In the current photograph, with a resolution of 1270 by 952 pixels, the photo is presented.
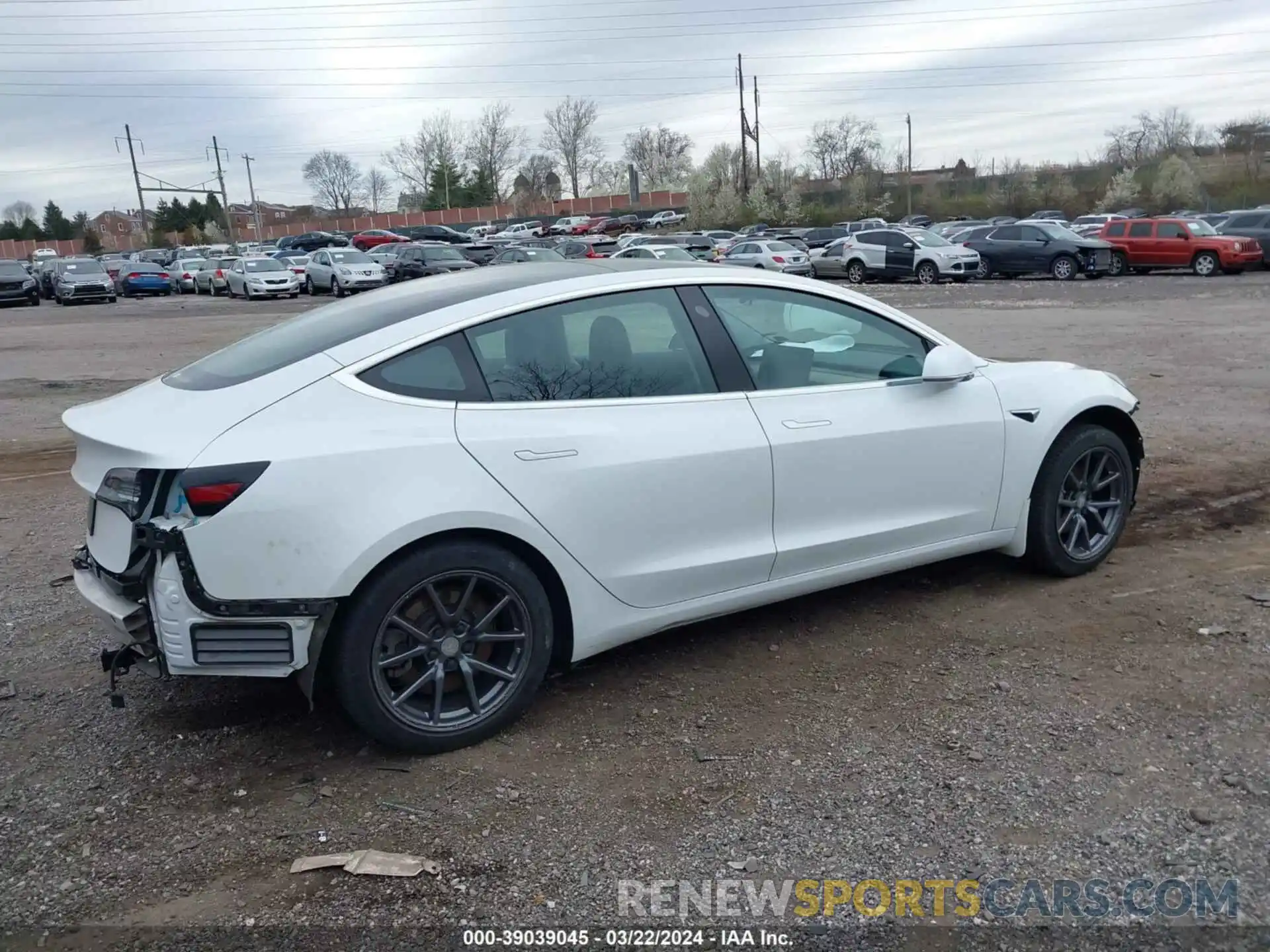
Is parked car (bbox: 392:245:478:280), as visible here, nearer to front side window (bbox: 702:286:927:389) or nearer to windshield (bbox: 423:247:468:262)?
windshield (bbox: 423:247:468:262)

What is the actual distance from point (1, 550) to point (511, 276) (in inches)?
156

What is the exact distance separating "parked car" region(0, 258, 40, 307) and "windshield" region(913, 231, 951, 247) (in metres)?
28.5

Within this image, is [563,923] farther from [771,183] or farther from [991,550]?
[771,183]

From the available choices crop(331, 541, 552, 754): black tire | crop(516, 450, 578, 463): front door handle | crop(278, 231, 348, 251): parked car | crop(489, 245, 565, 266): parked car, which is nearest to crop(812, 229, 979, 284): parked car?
crop(489, 245, 565, 266): parked car

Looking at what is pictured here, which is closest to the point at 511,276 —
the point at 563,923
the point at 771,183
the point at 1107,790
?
the point at 563,923

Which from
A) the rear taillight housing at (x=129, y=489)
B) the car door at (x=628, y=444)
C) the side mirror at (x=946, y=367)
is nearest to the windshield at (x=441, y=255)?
the side mirror at (x=946, y=367)

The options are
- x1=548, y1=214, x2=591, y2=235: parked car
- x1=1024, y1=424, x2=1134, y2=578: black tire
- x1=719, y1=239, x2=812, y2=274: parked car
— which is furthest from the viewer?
x1=548, y1=214, x2=591, y2=235: parked car

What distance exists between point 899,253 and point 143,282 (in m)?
26.9

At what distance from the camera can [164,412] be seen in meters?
3.50

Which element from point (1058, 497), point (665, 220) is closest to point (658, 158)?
point (665, 220)

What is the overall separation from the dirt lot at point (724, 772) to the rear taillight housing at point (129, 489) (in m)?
0.93

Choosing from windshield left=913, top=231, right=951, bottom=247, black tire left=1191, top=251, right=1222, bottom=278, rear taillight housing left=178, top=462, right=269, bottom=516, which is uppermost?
rear taillight housing left=178, top=462, right=269, bottom=516

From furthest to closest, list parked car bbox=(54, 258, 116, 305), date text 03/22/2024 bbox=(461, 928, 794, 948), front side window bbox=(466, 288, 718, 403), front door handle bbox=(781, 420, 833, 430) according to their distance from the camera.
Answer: parked car bbox=(54, 258, 116, 305) < front door handle bbox=(781, 420, 833, 430) < front side window bbox=(466, 288, 718, 403) < date text 03/22/2024 bbox=(461, 928, 794, 948)

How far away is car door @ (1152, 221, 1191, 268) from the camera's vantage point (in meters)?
27.1
